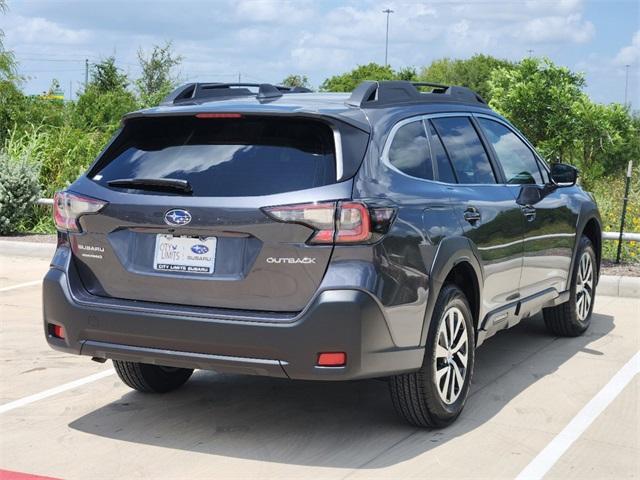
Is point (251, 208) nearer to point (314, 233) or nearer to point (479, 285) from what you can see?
point (314, 233)

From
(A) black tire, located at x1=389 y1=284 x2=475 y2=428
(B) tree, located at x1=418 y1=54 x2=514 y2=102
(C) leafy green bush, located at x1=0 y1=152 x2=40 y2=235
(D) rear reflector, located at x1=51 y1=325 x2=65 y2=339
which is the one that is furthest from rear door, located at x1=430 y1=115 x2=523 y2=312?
(B) tree, located at x1=418 y1=54 x2=514 y2=102

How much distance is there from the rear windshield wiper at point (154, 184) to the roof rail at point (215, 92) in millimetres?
703

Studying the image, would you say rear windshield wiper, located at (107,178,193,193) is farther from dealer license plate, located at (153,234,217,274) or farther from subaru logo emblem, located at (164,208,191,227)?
dealer license plate, located at (153,234,217,274)

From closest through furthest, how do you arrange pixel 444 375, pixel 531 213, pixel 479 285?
pixel 444 375, pixel 479 285, pixel 531 213

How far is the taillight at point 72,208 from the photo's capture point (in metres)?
5.05

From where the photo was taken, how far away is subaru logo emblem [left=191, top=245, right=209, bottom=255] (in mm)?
4754

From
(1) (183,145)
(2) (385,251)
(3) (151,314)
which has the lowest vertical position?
(3) (151,314)

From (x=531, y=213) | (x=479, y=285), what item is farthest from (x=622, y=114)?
(x=479, y=285)

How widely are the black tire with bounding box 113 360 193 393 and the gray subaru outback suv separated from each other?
2.61 feet

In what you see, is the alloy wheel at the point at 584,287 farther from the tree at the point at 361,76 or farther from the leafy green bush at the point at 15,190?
the tree at the point at 361,76

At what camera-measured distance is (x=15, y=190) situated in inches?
553

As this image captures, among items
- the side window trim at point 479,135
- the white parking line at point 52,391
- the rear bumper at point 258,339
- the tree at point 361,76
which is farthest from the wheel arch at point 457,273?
the tree at point 361,76

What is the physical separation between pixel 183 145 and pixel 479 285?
1906 mm

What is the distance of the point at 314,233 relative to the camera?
4582mm
